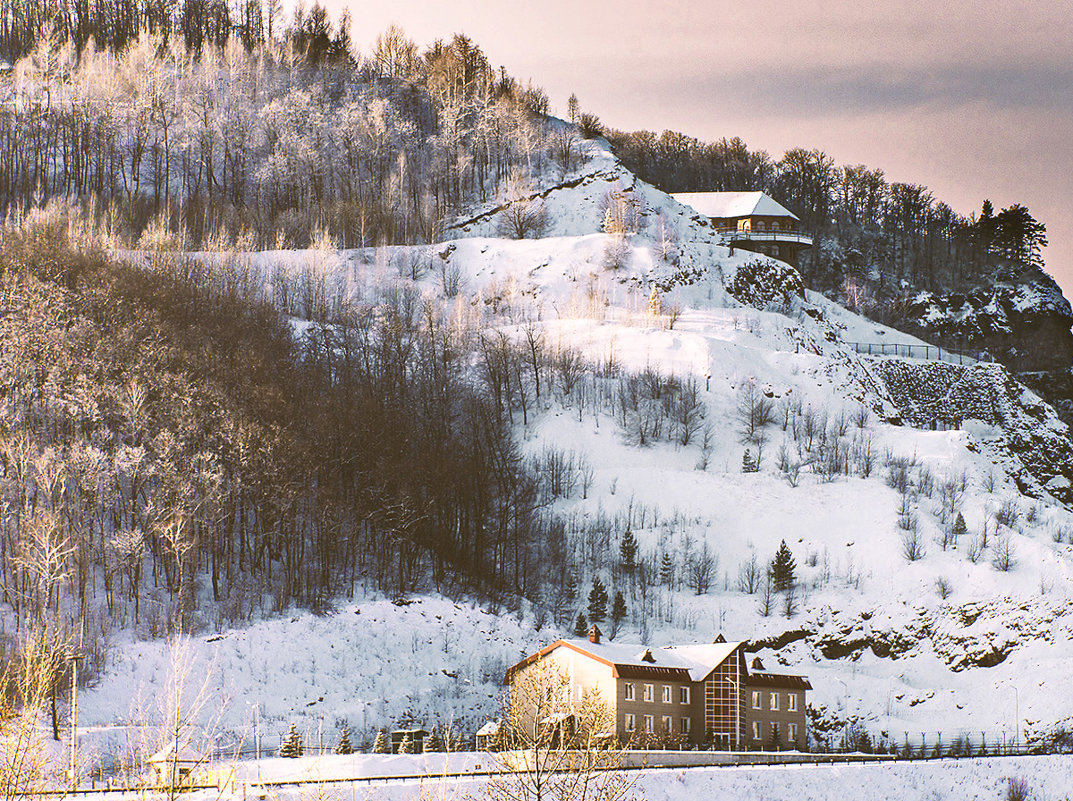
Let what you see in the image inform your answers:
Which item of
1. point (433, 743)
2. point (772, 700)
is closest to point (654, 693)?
point (772, 700)

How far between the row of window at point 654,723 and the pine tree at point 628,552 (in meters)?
17.1

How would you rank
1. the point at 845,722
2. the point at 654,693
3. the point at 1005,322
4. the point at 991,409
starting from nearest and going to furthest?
1. the point at 654,693
2. the point at 845,722
3. the point at 991,409
4. the point at 1005,322

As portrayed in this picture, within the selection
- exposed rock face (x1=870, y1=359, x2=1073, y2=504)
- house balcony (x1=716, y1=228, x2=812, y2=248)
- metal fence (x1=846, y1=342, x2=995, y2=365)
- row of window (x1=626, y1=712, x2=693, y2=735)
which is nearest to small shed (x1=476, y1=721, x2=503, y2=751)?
row of window (x1=626, y1=712, x2=693, y2=735)

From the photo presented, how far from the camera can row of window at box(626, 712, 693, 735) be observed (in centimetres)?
5406

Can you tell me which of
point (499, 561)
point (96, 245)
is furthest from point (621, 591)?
point (96, 245)

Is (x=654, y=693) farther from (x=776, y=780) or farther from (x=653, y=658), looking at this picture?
(x=776, y=780)

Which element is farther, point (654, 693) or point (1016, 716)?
point (1016, 716)

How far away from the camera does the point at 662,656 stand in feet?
188

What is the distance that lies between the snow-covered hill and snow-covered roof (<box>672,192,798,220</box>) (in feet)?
41.9

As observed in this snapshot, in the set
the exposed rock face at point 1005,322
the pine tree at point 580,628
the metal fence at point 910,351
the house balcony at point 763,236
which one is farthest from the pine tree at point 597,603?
the exposed rock face at point 1005,322

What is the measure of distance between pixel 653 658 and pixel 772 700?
6.13 m

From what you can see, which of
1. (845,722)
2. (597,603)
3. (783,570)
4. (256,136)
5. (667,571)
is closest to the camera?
(845,722)

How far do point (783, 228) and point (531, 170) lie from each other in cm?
2697

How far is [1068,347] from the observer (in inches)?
5295
